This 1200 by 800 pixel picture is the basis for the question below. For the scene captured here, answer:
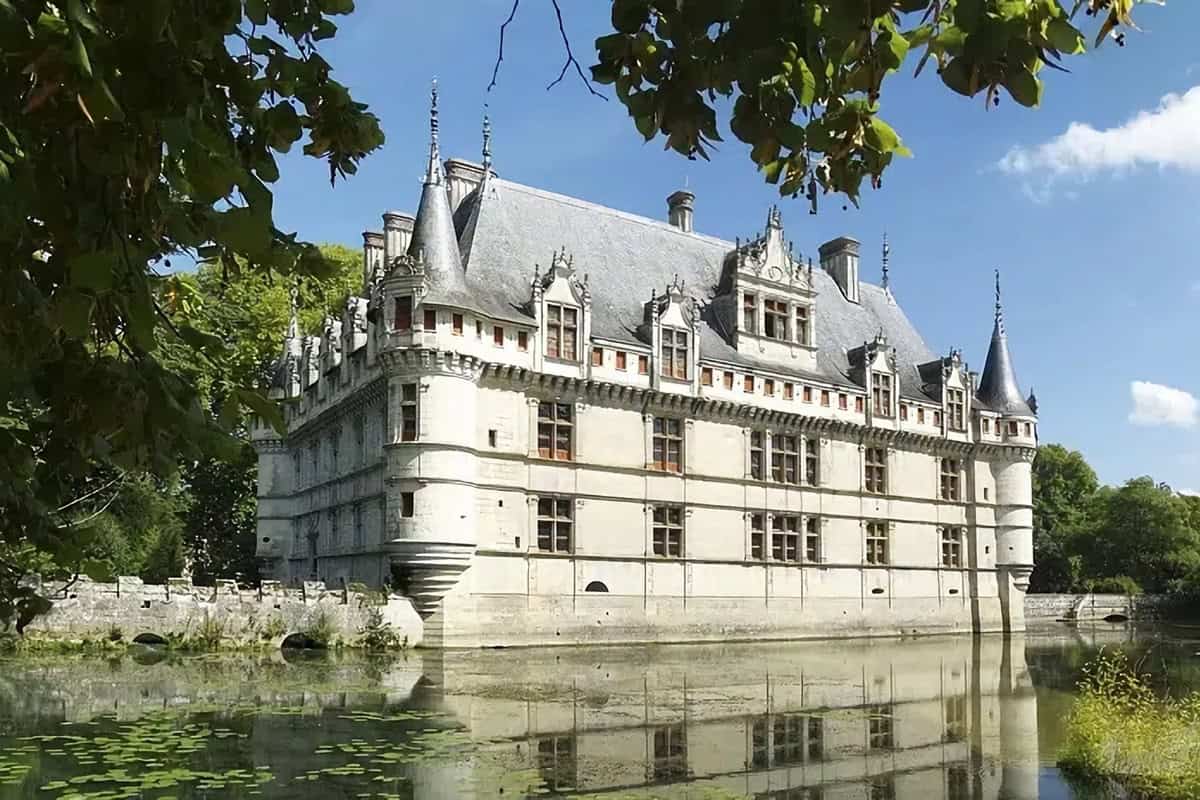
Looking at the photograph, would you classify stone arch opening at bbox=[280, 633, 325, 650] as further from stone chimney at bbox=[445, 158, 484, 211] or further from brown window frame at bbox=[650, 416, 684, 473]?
stone chimney at bbox=[445, 158, 484, 211]

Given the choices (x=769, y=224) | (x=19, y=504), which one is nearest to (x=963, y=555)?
(x=769, y=224)

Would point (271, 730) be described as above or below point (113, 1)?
below

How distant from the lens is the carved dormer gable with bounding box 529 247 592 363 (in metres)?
27.0

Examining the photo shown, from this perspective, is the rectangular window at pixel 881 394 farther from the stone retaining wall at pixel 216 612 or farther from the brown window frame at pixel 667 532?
the stone retaining wall at pixel 216 612

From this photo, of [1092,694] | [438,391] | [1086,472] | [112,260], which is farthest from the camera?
[1086,472]

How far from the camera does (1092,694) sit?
11234 millimetres

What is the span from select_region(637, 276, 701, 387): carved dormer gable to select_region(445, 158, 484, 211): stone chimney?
19.6ft

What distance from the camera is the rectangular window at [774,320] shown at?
31797 mm

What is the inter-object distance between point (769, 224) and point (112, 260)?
30699 millimetres

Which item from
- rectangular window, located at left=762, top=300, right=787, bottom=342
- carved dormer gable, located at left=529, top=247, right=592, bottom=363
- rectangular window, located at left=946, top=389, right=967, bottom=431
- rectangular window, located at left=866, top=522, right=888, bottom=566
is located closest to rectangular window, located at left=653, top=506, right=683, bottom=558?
carved dormer gable, located at left=529, top=247, right=592, bottom=363

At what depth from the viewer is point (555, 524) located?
88.3ft

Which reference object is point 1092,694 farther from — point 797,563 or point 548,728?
point 797,563

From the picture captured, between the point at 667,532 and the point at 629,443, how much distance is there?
102 inches

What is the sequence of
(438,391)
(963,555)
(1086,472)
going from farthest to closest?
(1086,472) → (963,555) → (438,391)
